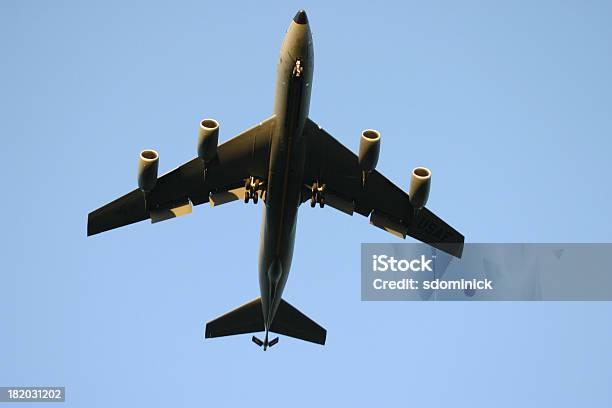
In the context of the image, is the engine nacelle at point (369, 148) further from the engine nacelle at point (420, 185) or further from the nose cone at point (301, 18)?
the nose cone at point (301, 18)

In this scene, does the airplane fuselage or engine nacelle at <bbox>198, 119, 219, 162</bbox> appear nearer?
the airplane fuselage

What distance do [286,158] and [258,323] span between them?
9344mm

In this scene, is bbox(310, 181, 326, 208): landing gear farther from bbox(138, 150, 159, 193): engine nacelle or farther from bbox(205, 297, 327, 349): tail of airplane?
bbox(205, 297, 327, 349): tail of airplane

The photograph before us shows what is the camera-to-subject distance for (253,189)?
3703cm

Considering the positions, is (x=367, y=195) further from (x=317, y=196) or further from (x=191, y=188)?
(x=191, y=188)

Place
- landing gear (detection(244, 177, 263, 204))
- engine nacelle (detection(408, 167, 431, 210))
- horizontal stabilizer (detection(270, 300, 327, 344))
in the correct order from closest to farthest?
engine nacelle (detection(408, 167, 431, 210)) < landing gear (detection(244, 177, 263, 204)) < horizontal stabilizer (detection(270, 300, 327, 344))

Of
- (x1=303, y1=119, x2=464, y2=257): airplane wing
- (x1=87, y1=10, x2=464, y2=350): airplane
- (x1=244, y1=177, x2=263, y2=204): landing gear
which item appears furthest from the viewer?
(x1=303, y1=119, x2=464, y2=257): airplane wing

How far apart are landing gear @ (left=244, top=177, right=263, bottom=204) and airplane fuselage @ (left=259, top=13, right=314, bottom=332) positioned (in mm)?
637

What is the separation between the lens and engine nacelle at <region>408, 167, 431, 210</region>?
36.3 meters

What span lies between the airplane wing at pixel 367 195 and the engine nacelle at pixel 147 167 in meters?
5.37

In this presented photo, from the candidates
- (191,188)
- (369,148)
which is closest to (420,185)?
(369,148)

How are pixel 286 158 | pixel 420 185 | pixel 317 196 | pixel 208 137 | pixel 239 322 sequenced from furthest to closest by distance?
1. pixel 239 322
2. pixel 317 196
3. pixel 420 185
4. pixel 286 158
5. pixel 208 137

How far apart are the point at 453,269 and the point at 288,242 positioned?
7139 mm

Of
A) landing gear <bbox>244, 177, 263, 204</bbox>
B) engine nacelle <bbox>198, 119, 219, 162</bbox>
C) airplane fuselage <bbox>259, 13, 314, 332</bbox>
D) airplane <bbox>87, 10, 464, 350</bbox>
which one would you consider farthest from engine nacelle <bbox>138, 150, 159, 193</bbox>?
airplane fuselage <bbox>259, 13, 314, 332</bbox>
